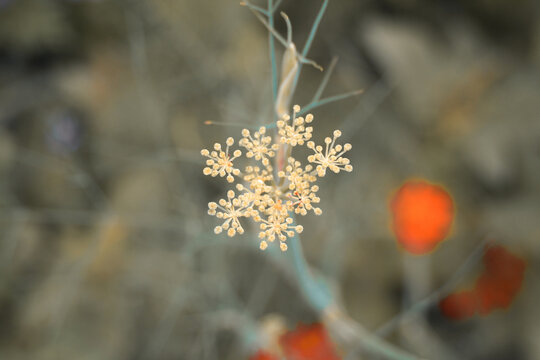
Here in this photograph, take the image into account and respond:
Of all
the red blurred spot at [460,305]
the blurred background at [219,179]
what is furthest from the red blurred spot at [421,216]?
the red blurred spot at [460,305]

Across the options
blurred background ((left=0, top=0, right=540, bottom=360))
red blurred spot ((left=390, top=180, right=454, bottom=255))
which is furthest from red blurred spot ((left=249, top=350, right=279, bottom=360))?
red blurred spot ((left=390, top=180, right=454, bottom=255))

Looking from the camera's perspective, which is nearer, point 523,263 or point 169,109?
point 523,263

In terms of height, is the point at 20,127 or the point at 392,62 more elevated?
the point at 392,62

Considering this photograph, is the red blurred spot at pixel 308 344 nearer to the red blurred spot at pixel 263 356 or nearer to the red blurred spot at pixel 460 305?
the red blurred spot at pixel 263 356

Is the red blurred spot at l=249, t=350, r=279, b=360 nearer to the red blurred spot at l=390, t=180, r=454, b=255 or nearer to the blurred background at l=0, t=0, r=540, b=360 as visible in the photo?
the blurred background at l=0, t=0, r=540, b=360

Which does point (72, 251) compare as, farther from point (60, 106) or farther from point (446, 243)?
point (446, 243)

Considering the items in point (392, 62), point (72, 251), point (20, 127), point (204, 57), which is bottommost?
point (72, 251)

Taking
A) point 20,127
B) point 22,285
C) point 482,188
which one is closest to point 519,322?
point 482,188

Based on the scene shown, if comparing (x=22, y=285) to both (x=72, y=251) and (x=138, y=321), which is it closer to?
(x=72, y=251)
